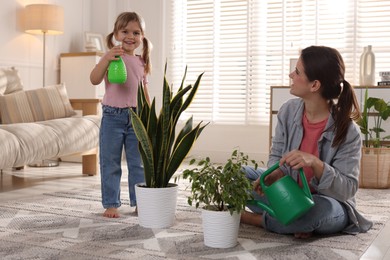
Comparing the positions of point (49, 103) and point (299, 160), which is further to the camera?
point (49, 103)

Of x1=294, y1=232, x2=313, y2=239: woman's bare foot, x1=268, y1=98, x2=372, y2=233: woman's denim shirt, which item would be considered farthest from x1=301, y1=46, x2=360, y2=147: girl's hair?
x1=294, y1=232, x2=313, y2=239: woman's bare foot

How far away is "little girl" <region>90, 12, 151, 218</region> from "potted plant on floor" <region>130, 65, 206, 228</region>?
0.26m

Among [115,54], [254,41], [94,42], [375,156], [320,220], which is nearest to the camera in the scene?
[320,220]

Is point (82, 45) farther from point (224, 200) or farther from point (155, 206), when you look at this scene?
Result: point (224, 200)

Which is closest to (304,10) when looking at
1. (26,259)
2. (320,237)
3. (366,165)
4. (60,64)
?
(366,165)

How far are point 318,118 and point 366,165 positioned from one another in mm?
1511

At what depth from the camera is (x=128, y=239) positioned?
1.85 meters

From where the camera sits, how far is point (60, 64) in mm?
4797

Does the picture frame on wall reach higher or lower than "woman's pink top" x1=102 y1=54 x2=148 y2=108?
higher

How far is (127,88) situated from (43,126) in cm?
92

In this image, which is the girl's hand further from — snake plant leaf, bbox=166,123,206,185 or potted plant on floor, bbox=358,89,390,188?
potted plant on floor, bbox=358,89,390,188

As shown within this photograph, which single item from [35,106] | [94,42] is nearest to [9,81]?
[35,106]

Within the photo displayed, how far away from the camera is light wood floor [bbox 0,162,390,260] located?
2.96 m

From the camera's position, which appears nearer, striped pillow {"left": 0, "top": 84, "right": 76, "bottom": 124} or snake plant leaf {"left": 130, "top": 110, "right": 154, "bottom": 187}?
snake plant leaf {"left": 130, "top": 110, "right": 154, "bottom": 187}
